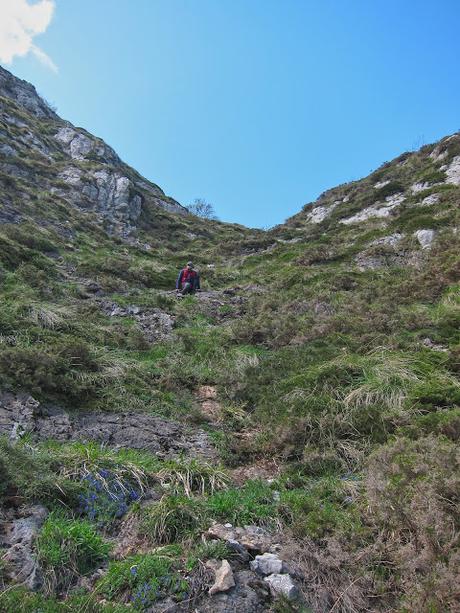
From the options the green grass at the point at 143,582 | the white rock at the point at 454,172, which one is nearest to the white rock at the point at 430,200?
the white rock at the point at 454,172

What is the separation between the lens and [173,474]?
521 centimetres

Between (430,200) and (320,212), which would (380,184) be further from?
(430,200)

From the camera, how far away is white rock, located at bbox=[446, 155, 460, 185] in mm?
21094

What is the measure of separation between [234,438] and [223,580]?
125 inches

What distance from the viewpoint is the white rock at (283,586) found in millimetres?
3465

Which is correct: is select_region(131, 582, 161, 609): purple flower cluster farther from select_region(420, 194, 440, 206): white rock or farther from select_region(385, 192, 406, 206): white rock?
select_region(385, 192, 406, 206): white rock

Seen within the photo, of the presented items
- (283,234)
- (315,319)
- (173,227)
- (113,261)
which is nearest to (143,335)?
(315,319)

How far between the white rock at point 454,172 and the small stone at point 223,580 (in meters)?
21.3

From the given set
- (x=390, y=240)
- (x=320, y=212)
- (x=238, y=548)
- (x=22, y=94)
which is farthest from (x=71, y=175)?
(x=238, y=548)

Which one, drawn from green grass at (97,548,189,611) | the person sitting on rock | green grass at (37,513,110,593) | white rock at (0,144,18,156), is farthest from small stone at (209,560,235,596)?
white rock at (0,144,18,156)

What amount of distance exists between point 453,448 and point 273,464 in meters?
2.45

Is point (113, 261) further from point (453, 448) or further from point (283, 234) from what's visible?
point (453, 448)

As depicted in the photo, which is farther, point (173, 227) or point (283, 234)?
point (173, 227)

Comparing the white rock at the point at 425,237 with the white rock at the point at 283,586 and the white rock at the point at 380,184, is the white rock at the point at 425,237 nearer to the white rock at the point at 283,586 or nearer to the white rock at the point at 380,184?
the white rock at the point at 380,184
